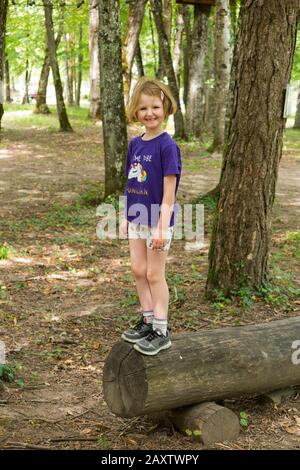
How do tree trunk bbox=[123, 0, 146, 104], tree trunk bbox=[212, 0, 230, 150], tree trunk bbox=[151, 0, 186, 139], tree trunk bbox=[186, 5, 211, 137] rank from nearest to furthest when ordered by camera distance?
tree trunk bbox=[212, 0, 230, 150], tree trunk bbox=[151, 0, 186, 139], tree trunk bbox=[186, 5, 211, 137], tree trunk bbox=[123, 0, 146, 104]

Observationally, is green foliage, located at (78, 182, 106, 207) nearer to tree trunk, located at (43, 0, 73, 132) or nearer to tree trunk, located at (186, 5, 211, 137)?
tree trunk, located at (43, 0, 73, 132)

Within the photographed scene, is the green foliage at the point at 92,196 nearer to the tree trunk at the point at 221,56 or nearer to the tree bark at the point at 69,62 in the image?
the tree trunk at the point at 221,56

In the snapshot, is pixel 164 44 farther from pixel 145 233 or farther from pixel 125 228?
pixel 145 233

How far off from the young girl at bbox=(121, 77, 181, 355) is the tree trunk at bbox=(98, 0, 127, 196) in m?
6.93

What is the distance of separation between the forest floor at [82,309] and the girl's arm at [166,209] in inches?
58.5

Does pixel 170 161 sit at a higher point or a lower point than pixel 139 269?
higher

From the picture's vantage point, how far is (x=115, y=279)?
8.00m

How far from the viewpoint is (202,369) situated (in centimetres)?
430

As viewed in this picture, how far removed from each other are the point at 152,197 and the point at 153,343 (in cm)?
108

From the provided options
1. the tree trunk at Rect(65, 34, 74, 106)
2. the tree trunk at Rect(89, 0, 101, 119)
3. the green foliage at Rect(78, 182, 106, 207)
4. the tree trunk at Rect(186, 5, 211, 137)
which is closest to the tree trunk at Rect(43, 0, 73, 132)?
the tree trunk at Rect(89, 0, 101, 119)

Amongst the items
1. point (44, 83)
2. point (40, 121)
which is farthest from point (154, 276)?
point (44, 83)

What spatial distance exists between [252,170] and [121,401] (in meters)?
3.14

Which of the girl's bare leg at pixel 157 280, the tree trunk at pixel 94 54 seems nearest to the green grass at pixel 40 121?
the tree trunk at pixel 94 54

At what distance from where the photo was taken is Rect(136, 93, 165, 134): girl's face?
13.9 ft
